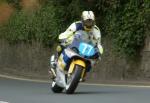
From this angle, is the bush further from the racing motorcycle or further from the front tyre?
the racing motorcycle

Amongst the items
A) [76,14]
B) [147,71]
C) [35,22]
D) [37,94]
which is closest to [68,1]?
[76,14]

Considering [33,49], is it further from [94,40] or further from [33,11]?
[94,40]

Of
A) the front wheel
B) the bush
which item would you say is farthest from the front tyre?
the bush

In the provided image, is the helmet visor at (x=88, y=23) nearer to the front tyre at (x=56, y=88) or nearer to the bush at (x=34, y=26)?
the front tyre at (x=56, y=88)

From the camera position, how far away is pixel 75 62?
14.2m

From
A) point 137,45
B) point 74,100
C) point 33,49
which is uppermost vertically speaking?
point 74,100

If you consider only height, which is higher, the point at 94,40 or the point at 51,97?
the point at 94,40

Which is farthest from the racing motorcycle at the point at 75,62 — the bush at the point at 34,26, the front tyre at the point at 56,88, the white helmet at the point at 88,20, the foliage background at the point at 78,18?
the bush at the point at 34,26

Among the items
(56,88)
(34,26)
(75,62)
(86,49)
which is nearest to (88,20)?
(86,49)

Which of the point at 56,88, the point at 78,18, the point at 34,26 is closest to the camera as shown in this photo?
the point at 56,88

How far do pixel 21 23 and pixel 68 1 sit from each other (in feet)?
15.5

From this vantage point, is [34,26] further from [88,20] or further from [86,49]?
[86,49]

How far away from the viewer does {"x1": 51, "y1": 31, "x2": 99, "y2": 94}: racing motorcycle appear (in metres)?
14.1

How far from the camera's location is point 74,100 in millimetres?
13250
